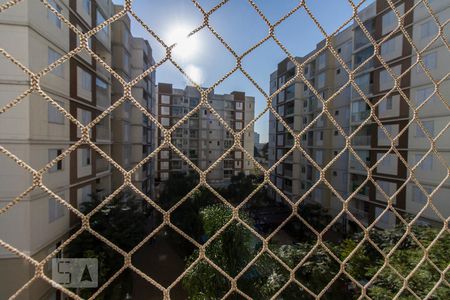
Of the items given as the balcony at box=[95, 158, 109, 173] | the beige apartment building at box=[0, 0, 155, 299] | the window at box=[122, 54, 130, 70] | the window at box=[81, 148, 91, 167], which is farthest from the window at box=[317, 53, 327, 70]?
the window at box=[81, 148, 91, 167]

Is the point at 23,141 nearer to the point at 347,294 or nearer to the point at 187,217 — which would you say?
the point at 187,217

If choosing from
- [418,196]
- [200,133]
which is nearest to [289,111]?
[200,133]

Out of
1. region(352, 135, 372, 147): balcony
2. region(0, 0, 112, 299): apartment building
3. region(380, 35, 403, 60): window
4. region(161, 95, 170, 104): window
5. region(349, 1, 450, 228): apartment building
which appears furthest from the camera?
region(161, 95, 170, 104): window

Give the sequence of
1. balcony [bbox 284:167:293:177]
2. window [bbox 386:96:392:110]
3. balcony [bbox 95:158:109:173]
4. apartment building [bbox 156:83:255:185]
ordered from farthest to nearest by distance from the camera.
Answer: apartment building [bbox 156:83:255:185], balcony [bbox 284:167:293:177], window [bbox 386:96:392:110], balcony [bbox 95:158:109:173]

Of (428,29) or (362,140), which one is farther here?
(362,140)

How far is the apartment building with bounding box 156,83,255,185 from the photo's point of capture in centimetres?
1186

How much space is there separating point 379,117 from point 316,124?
2.32 metres

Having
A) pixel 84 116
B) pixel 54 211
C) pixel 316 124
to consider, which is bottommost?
pixel 54 211

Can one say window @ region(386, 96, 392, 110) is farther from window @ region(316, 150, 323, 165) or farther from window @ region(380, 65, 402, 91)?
window @ region(316, 150, 323, 165)

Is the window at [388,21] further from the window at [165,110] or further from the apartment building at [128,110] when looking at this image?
the window at [165,110]

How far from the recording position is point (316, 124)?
7.55 metres

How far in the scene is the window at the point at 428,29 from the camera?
13.6 feet

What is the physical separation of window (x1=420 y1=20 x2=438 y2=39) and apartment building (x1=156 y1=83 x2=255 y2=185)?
7924 mm

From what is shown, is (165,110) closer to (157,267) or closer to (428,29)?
(157,267)
